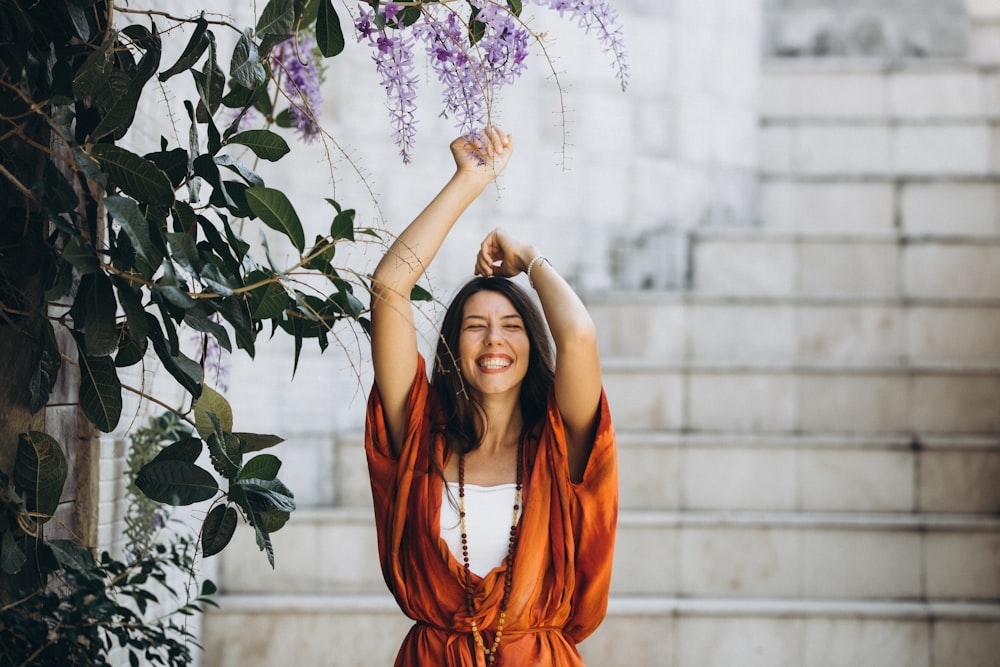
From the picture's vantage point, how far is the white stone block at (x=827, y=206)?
443 cm

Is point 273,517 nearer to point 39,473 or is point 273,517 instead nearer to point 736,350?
point 39,473

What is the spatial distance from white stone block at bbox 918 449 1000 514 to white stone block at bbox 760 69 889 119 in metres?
1.73

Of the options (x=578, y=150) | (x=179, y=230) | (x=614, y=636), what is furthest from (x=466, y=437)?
(x=578, y=150)

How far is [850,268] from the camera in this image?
4.11 metres

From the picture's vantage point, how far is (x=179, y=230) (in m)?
1.52

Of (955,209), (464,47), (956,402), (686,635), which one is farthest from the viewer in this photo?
(955,209)

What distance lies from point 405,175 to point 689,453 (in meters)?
1.29

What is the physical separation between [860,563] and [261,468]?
7.73 ft

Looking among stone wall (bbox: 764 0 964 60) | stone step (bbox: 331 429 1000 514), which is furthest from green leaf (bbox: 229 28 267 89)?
stone wall (bbox: 764 0 964 60)

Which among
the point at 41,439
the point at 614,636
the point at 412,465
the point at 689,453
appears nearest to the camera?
the point at 41,439

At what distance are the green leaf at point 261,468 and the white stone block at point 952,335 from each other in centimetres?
292

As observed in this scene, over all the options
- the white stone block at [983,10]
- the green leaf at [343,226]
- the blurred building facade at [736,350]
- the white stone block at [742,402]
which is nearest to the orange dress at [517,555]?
the green leaf at [343,226]

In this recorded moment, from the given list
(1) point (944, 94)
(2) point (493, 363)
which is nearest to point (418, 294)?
(2) point (493, 363)

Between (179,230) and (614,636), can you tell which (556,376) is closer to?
(179,230)
